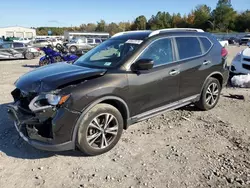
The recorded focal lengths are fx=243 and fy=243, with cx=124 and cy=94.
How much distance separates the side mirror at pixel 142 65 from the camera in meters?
3.74

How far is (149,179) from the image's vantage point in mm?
3078

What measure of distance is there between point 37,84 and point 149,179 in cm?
204

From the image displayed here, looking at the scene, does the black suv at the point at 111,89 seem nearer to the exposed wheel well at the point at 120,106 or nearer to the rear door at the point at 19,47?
the exposed wheel well at the point at 120,106

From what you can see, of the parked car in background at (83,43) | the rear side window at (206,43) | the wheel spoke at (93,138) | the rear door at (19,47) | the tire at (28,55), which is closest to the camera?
the wheel spoke at (93,138)

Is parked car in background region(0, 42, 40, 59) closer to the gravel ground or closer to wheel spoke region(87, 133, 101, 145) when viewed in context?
the gravel ground

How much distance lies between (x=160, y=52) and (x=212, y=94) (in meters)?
1.90

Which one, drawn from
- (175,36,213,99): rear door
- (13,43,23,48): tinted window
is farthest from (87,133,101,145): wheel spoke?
(13,43,23,48): tinted window

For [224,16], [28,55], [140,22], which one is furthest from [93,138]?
[140,22]

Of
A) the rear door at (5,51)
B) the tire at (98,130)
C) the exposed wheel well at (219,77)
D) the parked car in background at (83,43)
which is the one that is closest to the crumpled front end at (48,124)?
the tire at (98,130)

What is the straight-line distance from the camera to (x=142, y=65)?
373 cm

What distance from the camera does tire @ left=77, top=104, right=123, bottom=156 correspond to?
133 inches

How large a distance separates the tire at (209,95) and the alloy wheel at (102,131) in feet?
7.68

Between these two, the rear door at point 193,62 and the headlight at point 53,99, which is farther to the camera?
the rear door at point 193,62

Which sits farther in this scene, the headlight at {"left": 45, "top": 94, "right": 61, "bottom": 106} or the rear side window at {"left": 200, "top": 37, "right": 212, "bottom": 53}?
the rear side window at {"left": 200, "top": 37, "right": 212, "bottom": 53}
